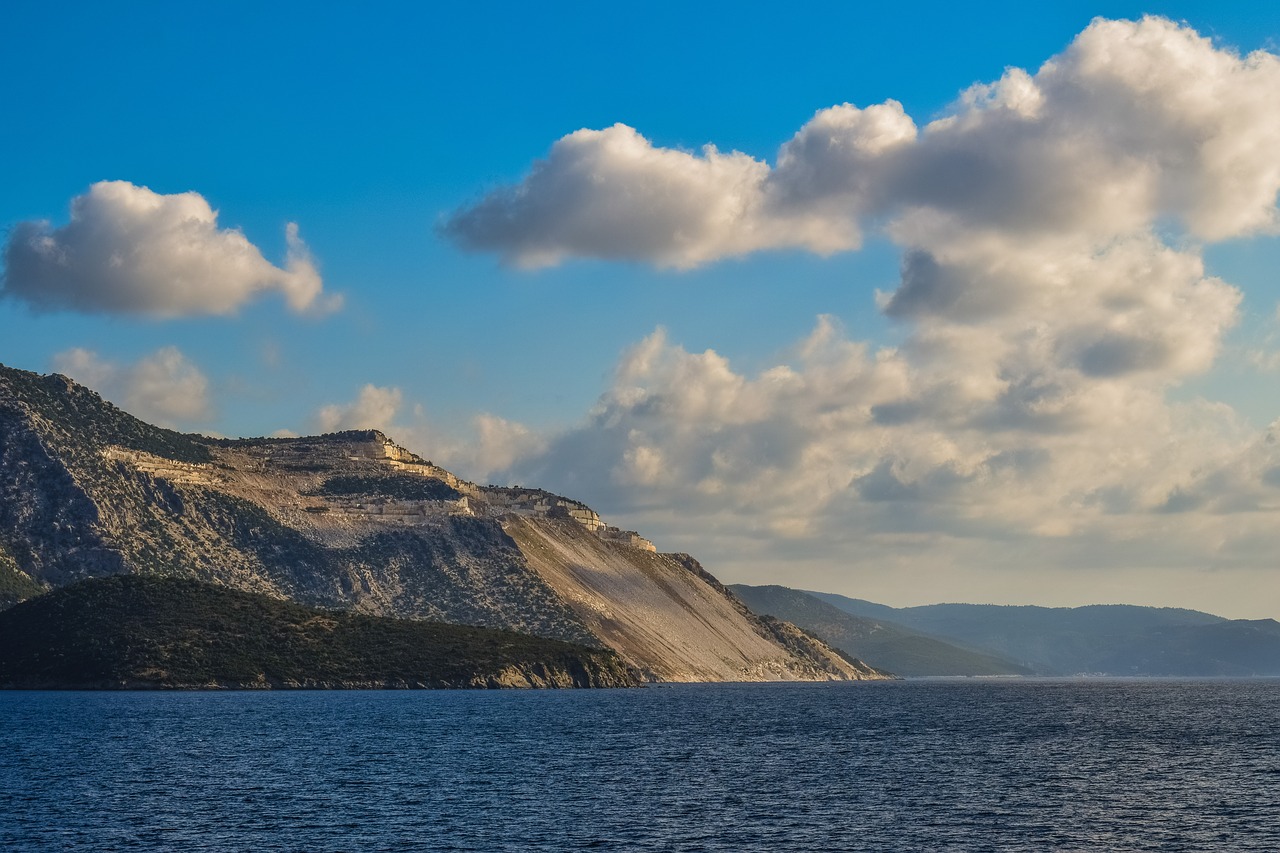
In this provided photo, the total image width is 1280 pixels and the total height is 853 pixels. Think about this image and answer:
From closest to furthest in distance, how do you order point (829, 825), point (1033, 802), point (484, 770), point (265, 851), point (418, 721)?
1. point (265, 851)
2. point (829, 825)
3. point (1033, 802)
4. point (484, 770)
5. point (418, 721)

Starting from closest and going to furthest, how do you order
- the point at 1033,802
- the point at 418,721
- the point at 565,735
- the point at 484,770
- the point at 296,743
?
the point at 1033,802 < the point at 484,770 < the point at 296,743 < the point at 565,735 < the point at 418,721

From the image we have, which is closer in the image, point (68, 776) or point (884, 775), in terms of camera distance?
point (68, 776)

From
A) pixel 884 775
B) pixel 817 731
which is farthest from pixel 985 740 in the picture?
pixel 884 775

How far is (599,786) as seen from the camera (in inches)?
4488

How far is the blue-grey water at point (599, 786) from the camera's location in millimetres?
88312

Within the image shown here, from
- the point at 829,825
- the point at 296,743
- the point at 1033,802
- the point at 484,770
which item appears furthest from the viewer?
the point at 296,743

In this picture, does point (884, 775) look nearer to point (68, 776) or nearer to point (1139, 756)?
point (1139, 756)

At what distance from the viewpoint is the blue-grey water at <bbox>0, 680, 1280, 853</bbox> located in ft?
290

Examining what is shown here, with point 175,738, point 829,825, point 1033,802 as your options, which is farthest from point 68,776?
point 1033,802

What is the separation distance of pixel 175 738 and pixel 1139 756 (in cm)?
9668

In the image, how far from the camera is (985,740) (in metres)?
168

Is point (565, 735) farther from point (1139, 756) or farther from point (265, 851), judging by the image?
point (265, 851)

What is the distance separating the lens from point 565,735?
6353 inches

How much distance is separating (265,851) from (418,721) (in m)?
96.1
